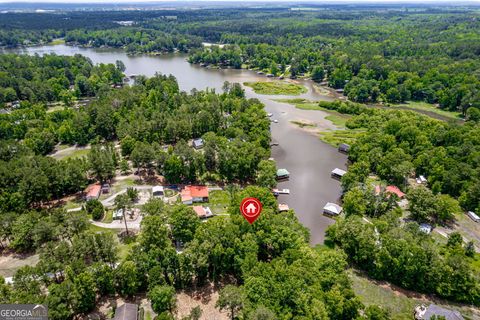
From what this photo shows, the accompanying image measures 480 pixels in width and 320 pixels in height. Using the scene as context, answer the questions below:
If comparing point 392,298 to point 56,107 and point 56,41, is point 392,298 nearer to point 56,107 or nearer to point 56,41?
point 56,107

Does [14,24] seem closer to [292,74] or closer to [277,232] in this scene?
[292,74]

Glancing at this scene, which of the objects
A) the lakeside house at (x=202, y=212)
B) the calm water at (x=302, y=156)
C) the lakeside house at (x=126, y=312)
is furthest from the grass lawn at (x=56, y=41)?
the lakeside house at (x=126, y=312)

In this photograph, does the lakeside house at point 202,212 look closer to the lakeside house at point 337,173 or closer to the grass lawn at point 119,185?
the grass lawn at point 119,185

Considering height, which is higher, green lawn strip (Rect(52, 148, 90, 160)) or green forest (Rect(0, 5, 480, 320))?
green forest (Rect(0, 5, 480, 320))

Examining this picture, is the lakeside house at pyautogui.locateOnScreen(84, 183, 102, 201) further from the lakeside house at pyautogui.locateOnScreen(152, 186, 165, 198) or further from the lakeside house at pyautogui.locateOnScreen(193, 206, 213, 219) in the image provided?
the lakeside house at pyautogui.locateOnScreen(193, 206, 213, 219)

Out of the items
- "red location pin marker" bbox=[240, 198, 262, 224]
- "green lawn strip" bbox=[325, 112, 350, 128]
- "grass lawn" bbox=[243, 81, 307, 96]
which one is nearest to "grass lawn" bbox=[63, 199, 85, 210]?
"red location pin marker" bbox=[240, 198, 262, 224]
